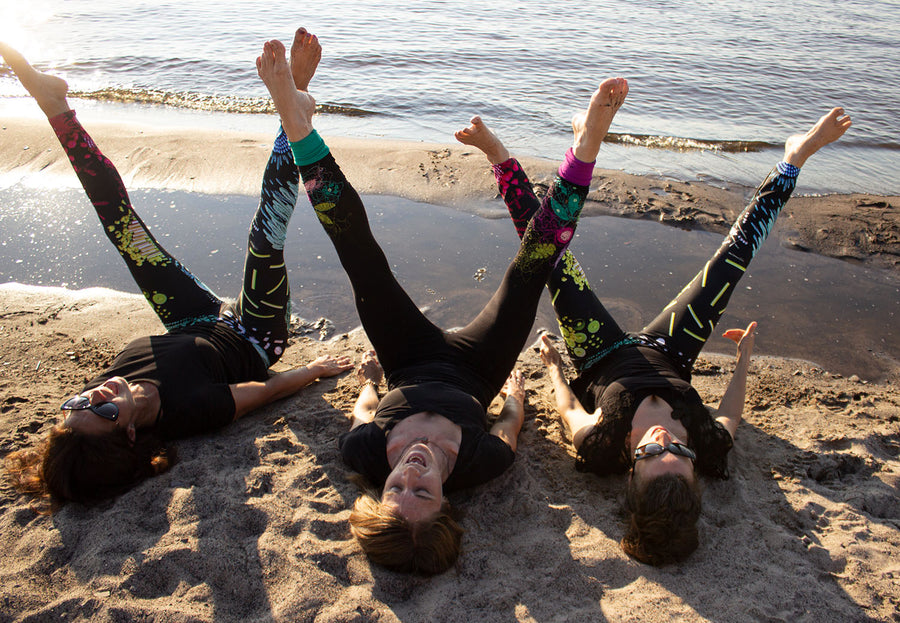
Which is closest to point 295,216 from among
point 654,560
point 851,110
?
point 654,560

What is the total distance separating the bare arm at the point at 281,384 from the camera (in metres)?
3.54

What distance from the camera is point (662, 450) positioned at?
2766 millimetres

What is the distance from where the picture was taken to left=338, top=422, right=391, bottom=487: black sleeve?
2.92 metres

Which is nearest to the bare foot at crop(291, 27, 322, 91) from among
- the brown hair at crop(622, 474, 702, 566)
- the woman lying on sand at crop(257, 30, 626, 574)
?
the woman lying on sand at crop(257, 30, 626, 574)

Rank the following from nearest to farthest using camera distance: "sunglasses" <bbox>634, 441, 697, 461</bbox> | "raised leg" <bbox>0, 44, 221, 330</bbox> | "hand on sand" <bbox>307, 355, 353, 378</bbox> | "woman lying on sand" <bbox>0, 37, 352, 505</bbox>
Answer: "sunglasses" <bbox>634, 441, 697, 461</bbox>
"woman lying on sand" <bbox>0, 37, 352, 505</bbox>
"raised leg" <bbox>0, 44, 221, 330</bbox>
"hand on sand" <bbox>307, 355, 353, 378</bbox>

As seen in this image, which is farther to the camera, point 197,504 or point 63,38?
point 63,38

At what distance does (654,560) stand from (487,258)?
132 inches

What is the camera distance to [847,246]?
18.8 ft

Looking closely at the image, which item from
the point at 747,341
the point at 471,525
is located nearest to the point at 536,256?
the point at 471,525

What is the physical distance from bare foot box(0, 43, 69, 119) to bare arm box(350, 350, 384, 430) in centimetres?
247

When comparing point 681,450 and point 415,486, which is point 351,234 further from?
point 681,450

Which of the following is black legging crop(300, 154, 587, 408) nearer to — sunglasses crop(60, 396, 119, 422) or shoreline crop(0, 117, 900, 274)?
sunglasses crop(60, 396, 119, 422)

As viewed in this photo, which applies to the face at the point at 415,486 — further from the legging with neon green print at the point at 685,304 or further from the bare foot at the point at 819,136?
the bare foot at the point at 819,136

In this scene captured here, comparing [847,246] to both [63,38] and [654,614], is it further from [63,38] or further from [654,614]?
[63,38]
